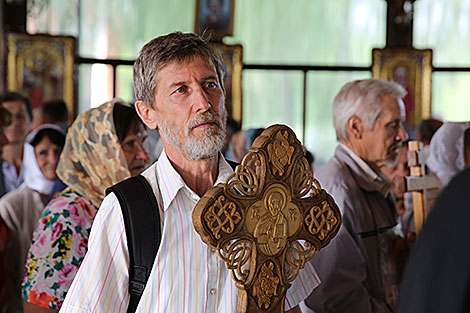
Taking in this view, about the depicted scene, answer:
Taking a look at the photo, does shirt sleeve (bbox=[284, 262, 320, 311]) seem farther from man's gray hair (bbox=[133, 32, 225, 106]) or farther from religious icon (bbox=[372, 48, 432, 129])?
religious icon (bbox=[372, 48, 432, 129])

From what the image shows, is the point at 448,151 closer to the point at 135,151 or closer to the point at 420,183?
the point at 420,183

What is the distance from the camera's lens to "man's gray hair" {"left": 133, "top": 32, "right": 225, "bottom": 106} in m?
1.85

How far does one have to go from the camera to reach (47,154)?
374 centimetres

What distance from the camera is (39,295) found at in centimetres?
230

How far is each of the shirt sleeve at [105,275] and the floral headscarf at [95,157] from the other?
2.42 ft

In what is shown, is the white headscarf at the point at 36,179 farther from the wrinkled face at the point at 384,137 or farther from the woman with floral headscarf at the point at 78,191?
the wrinkled face at the point at 384,137

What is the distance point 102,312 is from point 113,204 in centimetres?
26

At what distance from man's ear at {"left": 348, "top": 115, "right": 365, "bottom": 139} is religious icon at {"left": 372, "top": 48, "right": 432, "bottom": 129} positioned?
627 centimetres

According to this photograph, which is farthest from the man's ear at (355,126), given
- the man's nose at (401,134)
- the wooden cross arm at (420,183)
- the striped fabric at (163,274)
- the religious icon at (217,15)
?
the religious icon at (217,15)

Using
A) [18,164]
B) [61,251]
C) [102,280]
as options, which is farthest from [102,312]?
[18,164]

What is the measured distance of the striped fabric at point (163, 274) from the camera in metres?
1.73

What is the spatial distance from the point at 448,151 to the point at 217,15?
5908 mm

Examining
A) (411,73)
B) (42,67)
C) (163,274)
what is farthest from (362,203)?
(411,73)

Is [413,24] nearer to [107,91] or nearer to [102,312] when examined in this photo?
[107,91]
